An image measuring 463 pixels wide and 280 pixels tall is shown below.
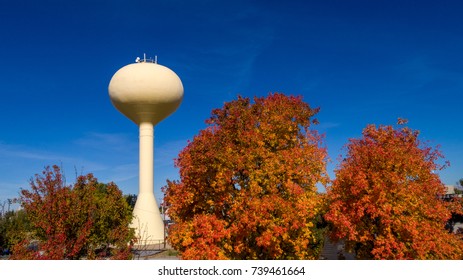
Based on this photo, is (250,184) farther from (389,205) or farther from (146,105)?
(146,105)

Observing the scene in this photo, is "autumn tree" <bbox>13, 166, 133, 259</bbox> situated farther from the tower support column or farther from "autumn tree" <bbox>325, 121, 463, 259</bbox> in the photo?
the tower support column

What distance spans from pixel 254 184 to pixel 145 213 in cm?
2802

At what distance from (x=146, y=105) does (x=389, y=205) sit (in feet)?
96.3

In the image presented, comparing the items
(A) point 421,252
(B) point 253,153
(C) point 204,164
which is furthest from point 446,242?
(C) point 204,164

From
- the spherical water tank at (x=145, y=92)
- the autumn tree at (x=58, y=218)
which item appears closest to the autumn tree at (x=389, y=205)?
the autumn tree at (x=58, y=218)

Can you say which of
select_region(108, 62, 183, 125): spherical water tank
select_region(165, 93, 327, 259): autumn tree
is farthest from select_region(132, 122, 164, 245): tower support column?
select_region(165, 93, 327, 259): autumn tree

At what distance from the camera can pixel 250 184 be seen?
1390cm

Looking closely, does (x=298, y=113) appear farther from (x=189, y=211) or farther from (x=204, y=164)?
(x=189, y=211)

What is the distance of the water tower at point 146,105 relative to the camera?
38875 mm

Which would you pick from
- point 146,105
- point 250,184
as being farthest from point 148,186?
point 250,184

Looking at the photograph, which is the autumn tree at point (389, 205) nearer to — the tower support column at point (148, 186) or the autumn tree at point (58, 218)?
the autumn tree at point (58, 218)

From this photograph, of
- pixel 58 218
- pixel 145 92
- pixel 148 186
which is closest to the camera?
pixel 58 218

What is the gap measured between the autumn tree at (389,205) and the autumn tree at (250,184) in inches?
42.1

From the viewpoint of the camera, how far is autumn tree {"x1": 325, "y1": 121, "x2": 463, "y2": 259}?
45.3 ft
